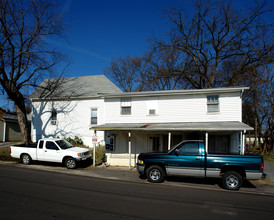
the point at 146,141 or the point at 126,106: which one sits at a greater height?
Answer: the point at 126,106

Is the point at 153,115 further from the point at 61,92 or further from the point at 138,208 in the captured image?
the point at 61,92

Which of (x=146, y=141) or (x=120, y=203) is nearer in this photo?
(x=120, y=203)

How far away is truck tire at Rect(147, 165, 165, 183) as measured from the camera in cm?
967

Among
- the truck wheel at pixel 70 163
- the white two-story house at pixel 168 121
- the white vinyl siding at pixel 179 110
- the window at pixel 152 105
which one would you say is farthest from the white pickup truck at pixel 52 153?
the window at pixel 152 105

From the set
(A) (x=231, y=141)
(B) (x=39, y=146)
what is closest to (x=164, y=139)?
(A) (x=231, y=141)

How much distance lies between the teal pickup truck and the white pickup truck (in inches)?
201

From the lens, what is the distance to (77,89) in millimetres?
22719

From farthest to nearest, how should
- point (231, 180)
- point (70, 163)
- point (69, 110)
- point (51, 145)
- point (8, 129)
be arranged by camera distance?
point (8, 129) < point (69, 110) < point (51, 145) < point (70, 163) < point (231, 180)

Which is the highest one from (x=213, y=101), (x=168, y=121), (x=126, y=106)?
(x=213, y=101)

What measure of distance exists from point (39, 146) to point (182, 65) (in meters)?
18.8

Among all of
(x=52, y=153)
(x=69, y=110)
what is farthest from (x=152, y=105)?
(x=69, y=110)

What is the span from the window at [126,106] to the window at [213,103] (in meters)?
5.74

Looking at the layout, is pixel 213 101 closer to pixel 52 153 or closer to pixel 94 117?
pixel 52 153

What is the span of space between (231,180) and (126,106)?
29.6 ft
